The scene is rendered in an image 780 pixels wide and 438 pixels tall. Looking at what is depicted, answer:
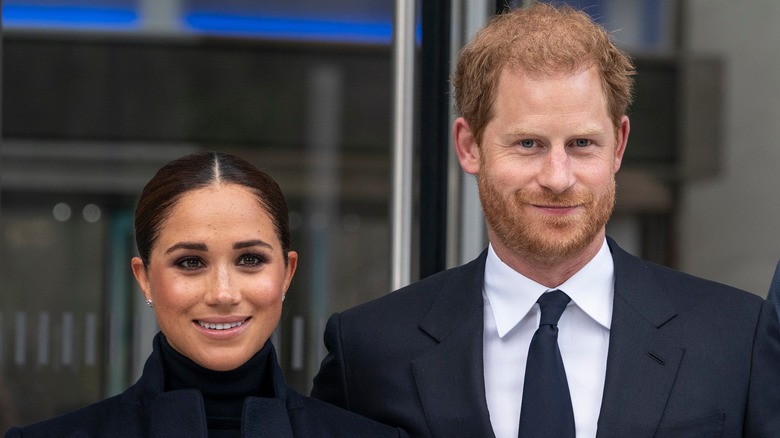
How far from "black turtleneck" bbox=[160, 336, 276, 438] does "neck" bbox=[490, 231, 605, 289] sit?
0.52 metres

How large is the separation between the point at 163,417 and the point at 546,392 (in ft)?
2.19

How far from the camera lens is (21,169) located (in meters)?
6.32

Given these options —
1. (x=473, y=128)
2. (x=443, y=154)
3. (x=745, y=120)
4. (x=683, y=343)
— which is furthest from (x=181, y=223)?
(x=745, y=120)

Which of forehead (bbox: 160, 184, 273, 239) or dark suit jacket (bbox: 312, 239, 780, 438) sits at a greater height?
forehead (bbox: 160, 184, 273, 239)

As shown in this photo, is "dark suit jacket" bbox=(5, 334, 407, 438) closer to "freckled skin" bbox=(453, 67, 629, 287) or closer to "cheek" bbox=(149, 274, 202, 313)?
"cheek" bbox=(149, 274, 202, 313)

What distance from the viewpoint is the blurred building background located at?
6.11 meters

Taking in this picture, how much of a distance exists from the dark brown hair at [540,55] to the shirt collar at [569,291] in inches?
10.4

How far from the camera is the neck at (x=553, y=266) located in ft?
8.13

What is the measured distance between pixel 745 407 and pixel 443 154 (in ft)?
3.95

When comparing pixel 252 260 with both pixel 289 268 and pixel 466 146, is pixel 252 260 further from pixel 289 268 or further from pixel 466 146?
pixel 466 146

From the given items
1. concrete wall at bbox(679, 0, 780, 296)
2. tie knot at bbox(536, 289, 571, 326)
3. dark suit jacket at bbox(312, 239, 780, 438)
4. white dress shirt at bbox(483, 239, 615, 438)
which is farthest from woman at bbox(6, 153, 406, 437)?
concrete wall at bbox(679, 0, 780, 296)

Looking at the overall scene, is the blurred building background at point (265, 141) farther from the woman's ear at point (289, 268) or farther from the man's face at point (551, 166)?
the man's face at point (551, 166)

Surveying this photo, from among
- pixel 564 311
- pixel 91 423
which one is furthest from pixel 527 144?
pixel 91 423

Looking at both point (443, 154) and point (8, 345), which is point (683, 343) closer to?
point (443, 154)
